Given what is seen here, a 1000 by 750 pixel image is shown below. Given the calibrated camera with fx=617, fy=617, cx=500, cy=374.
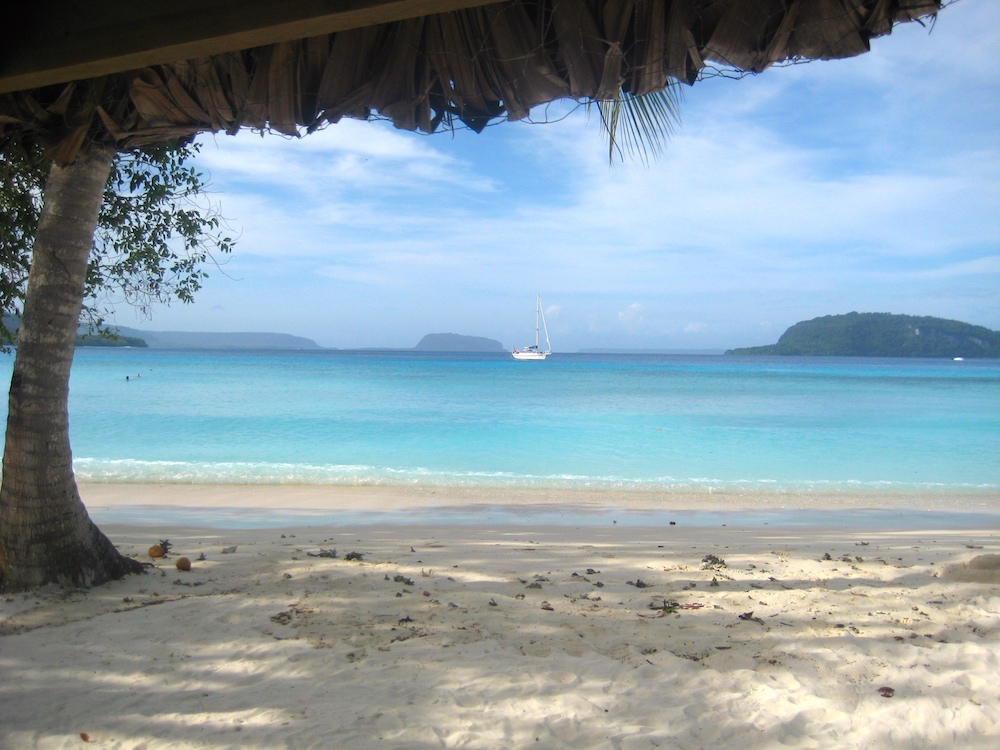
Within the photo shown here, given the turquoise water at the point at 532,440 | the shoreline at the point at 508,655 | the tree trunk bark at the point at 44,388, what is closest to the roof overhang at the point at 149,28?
the tree trunk bark at the point at 44,388

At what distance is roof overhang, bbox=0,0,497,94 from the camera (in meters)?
1.77

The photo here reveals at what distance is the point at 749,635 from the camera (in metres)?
2.91

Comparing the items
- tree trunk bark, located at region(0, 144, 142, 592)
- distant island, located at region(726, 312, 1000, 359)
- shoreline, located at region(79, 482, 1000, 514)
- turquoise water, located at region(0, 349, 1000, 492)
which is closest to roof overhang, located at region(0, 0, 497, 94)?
tree trunk bark, located at region(0, 144, 142, 592)

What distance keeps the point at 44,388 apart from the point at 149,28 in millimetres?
2104

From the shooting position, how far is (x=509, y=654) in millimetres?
2693

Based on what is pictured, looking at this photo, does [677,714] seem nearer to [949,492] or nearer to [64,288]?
[64,288]

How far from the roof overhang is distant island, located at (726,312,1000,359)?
111 metres

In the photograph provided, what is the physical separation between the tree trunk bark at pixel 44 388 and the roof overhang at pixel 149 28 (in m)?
1.01

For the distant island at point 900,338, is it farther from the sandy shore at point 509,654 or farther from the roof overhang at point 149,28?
the roof overhang at point 149,28

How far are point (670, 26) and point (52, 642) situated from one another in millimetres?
3556

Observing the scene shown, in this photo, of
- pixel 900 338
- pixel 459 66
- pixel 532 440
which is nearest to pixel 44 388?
pixel 459 66

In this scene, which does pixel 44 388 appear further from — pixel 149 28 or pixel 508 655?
pixel 508 655

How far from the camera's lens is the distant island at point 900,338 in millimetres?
96500

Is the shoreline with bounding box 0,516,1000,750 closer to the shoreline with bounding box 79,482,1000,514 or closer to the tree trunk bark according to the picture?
the tree trunk bark
